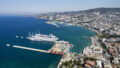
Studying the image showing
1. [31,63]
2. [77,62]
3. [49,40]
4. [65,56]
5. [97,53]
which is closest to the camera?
[77,62]

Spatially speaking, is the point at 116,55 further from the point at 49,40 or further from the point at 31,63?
the point at 49,40

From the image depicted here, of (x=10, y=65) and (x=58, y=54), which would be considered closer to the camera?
(x=10, y=65)

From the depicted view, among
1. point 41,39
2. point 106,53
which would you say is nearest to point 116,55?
point 106,53

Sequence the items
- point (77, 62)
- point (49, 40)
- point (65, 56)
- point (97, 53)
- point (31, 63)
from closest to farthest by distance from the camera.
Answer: point (77, 62) < point (31, 63) < point (65, 56) < point (97, 53) < point (49, 40)

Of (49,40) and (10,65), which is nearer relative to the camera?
(10,65)

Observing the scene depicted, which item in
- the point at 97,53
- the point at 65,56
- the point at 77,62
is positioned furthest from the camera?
the point at 97,53

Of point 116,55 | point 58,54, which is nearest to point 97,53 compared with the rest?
point 116,55

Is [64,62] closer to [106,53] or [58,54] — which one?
[58,54]

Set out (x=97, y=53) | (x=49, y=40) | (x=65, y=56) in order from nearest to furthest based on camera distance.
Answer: (x=65, y=56), (x=97, y=53), (x=49, y=40)
